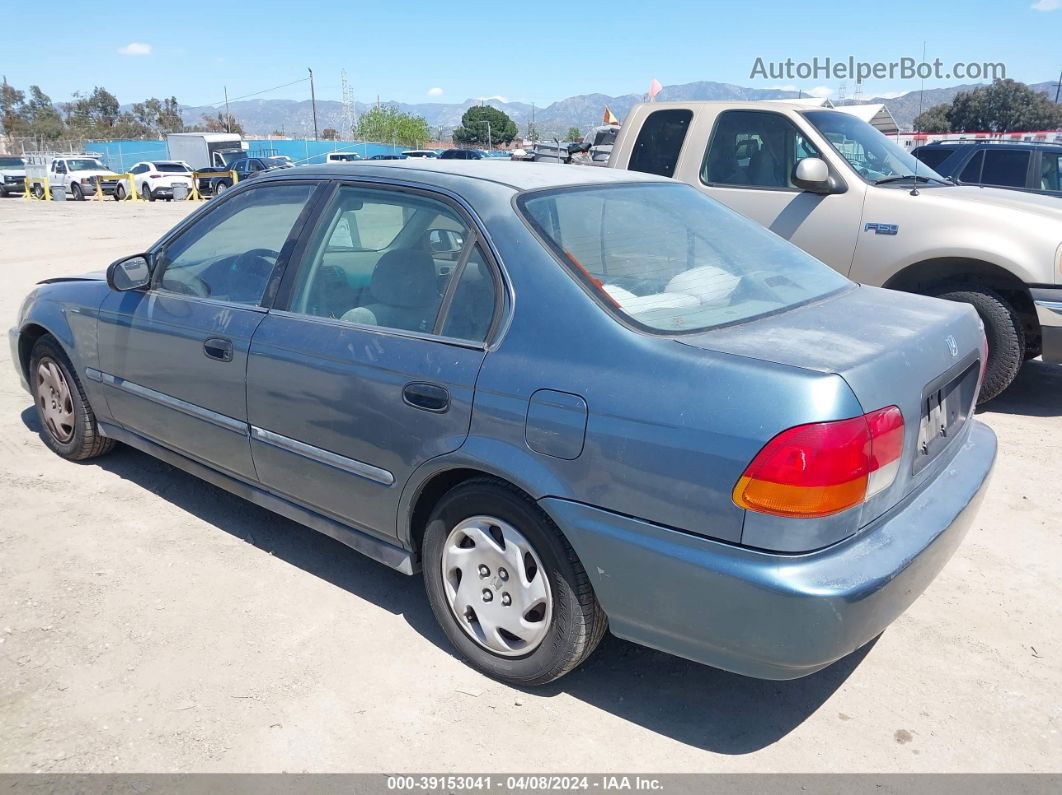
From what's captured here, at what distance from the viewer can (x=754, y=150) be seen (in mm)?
6500

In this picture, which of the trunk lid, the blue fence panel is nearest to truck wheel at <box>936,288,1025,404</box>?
the trunk lid

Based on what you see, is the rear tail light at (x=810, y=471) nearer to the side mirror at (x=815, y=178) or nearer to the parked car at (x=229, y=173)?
the side mirror at (x=815, y=178)

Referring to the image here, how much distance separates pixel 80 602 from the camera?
11.4 feet

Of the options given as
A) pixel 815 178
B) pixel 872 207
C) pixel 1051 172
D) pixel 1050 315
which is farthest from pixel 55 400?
pixel 1051 172

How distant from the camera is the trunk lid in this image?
7.75 feet

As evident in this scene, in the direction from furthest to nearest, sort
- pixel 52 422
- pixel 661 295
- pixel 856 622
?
1. pixel 52 422
2. pixel 661 295
3. pixel 856 622

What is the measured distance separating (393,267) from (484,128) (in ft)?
306

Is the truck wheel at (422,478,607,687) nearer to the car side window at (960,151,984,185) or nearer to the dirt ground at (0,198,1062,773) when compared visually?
the dirt ground at (0,198,1062,773)

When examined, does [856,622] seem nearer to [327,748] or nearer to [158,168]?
[327,748]

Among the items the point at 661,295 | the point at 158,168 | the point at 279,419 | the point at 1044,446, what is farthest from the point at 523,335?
the point at 158,168

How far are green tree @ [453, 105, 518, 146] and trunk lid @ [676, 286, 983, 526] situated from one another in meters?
88.6

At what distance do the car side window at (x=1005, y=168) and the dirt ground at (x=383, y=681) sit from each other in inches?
260

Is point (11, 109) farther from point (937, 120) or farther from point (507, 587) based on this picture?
point (507, 587)
